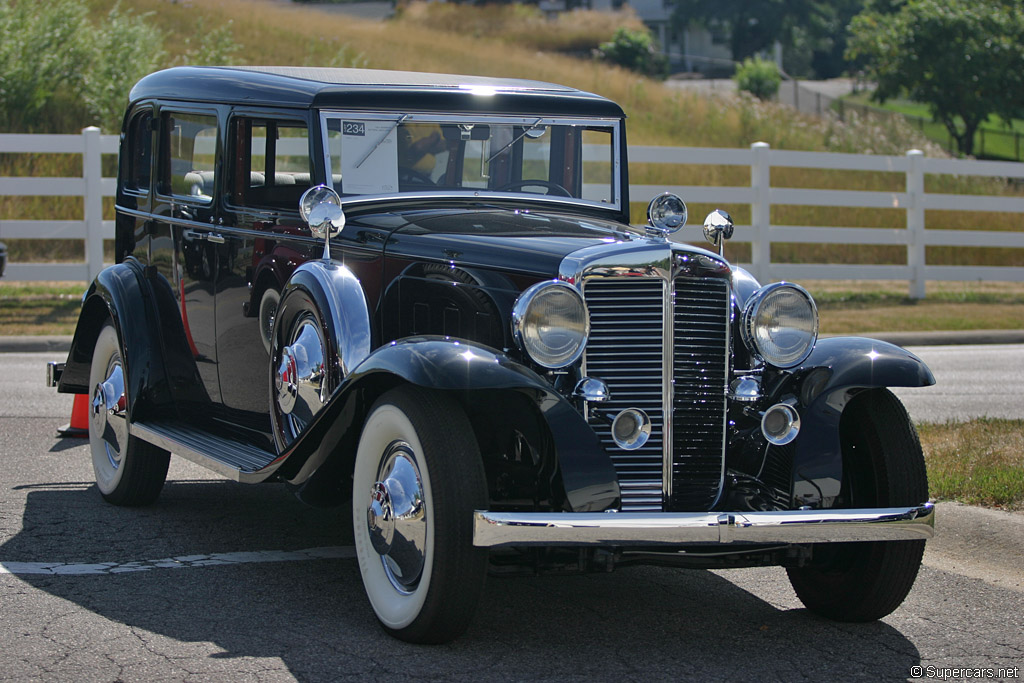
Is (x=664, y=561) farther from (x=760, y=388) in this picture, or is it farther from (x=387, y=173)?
(x=387, y=173)

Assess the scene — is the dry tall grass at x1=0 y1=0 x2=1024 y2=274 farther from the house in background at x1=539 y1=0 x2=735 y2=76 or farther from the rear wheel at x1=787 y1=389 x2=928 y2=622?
the house in background at x1=539 y1=0 x2=735 y2=76

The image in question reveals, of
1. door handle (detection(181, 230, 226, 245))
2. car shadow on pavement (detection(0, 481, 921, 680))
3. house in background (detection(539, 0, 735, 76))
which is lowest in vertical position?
car shadow on pavement (detection(0, 481, 921, 680))

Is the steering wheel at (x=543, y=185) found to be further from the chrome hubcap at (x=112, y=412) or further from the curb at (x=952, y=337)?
the curb at (x=952, y=337)

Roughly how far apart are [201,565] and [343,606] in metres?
0.81

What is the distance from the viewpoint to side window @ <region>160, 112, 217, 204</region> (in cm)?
582

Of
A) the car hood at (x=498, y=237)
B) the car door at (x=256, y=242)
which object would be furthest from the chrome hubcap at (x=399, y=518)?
the car door at (x=256, y=242)

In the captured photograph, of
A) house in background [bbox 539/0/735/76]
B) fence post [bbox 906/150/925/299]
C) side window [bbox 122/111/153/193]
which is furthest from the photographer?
house in background [bbox 539/0/735/76]

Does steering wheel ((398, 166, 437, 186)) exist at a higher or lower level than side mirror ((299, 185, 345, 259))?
higher

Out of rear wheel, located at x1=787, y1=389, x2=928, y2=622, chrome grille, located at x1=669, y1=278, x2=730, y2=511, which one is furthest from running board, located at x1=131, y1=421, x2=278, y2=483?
rear wheel, located at x1=787, y1=389, x2=928, y2=622

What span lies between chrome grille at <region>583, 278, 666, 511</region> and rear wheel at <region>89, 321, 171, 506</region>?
8.36 feet

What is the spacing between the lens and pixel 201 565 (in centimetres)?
495

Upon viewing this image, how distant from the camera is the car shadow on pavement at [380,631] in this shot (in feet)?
12.6

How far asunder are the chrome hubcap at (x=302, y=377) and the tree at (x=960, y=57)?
3329 cm

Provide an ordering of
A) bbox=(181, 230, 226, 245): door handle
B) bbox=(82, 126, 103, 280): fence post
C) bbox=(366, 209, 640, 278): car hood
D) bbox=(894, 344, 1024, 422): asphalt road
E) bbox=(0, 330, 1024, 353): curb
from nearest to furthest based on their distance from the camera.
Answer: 1. bbox=(366, 209, 640, 278): car hood
2. bbox=(181, 230, 226, 245): door handle
3. bbox=(894, 344, 1024, 422): asphalt road
4. bbox=(0, 330, 1024, 353): curb
5. bbox=(82, 126, 103, 280): fence post
